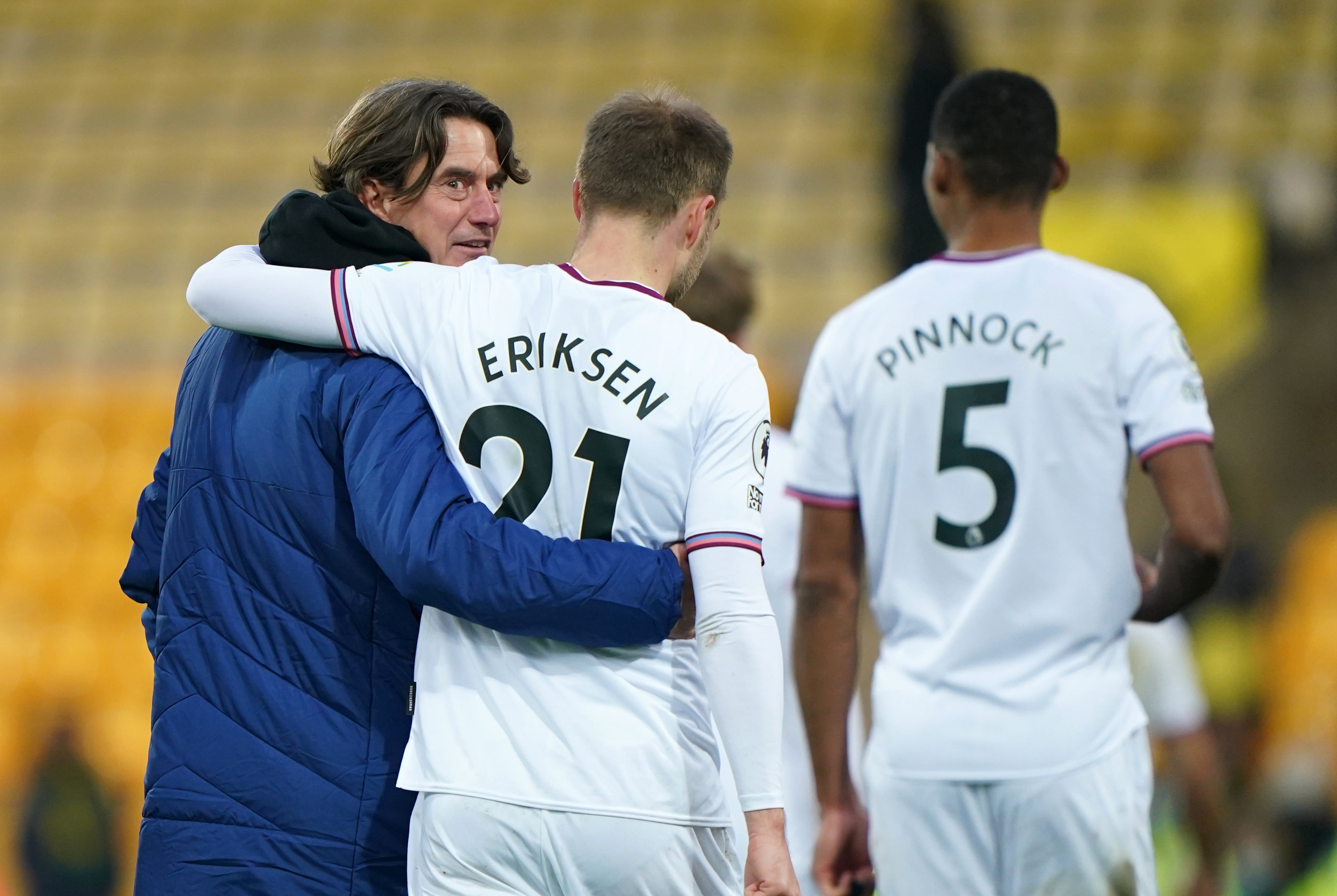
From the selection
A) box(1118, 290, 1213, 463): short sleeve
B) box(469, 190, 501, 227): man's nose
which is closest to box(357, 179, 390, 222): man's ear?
box(469, 190, 501, 227): man's nose

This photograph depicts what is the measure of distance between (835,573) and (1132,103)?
7158mm

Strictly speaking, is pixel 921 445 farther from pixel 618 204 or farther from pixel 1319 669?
pixel 1319 669

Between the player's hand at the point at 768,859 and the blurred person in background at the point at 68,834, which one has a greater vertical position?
the player's hand at the point at 768,859

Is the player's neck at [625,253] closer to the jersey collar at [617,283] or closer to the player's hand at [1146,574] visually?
the jersey collar at [617,283]

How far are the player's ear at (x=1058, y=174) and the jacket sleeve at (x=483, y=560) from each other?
131 cm

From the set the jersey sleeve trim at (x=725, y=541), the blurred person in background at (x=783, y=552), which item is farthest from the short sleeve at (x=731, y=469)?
the blurred person in background at (x=783, y=552)

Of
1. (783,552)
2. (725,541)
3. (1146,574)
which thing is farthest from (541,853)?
(783,552)

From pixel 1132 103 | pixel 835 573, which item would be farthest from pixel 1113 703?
pixel 1132 103

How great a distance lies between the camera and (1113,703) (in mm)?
2604

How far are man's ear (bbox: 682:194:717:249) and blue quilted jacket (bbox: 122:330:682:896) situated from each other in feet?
1.42

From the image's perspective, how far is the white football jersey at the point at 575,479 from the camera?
1.92m

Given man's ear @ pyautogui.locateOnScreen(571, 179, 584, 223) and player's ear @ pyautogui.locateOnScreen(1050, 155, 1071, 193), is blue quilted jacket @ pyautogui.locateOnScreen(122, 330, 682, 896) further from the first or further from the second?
player's ear @ pyautogui.locateOnScreen(1050, 155, 1071, 193)

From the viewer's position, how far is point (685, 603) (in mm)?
1957

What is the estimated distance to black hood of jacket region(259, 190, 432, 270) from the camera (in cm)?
209
